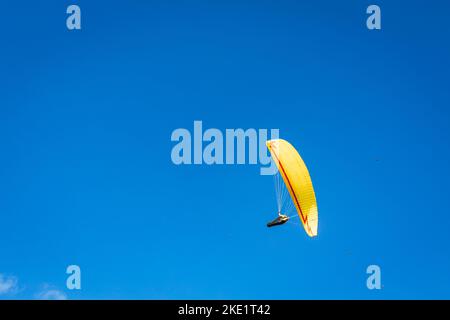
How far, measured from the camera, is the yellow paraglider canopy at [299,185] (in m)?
41.8

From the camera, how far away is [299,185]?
41875 millimetres

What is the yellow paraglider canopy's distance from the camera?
137ft

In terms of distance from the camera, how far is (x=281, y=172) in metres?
42.6
